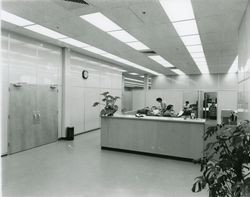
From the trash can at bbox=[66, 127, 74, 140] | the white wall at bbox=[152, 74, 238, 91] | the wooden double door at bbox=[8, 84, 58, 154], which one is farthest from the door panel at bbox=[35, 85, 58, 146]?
the white wall at bbox=[152, 74, 238, 91]

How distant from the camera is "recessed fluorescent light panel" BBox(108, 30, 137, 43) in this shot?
5.29 m

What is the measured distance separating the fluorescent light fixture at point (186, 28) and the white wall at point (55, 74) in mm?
4084

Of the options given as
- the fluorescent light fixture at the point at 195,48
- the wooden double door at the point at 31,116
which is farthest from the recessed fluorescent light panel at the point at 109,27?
the wooden double door at the point at 31,116

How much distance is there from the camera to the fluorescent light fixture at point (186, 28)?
451 centimetres

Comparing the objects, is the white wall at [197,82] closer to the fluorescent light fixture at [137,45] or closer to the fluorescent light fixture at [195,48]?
the fluorescent light fixture at [195,48]

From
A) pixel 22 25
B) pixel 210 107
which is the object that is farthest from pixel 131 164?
pixel 210 107

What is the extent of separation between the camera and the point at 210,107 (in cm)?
1217

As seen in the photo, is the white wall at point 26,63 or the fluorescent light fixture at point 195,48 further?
the fluorescent light fixture at point 195,48

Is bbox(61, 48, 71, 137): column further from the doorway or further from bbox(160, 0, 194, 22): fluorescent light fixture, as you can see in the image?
the doorway

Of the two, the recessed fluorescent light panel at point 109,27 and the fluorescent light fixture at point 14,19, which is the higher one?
the fluorescent light fixture at point 14,19

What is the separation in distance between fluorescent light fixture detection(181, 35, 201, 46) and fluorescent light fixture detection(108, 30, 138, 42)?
1427 millimetres

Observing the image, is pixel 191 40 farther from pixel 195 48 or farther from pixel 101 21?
pixel 101 21

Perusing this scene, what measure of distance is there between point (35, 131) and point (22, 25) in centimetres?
301

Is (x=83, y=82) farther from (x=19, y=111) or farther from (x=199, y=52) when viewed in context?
(x=199, y=52)
